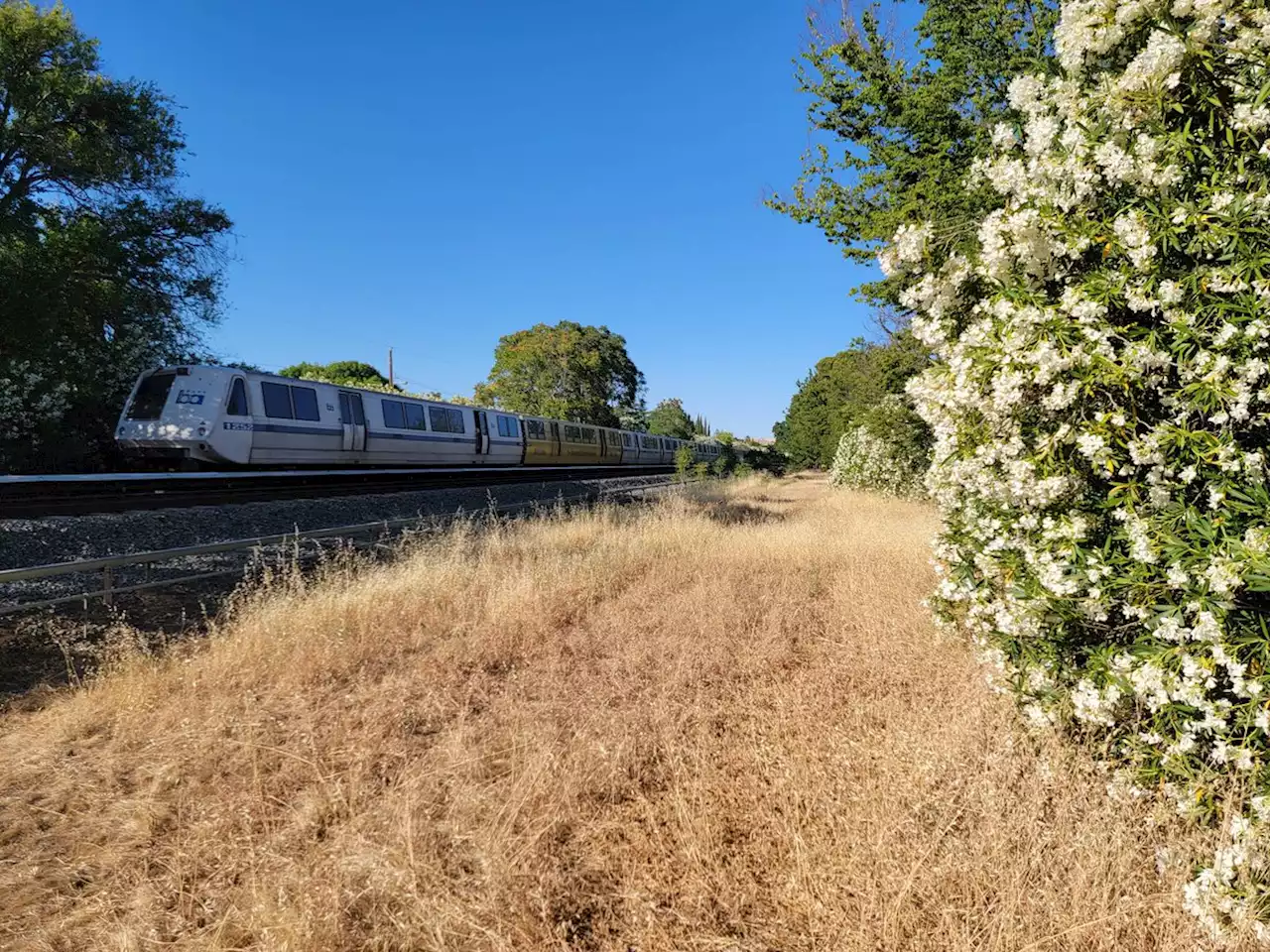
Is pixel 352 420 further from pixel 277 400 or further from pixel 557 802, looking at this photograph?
pixel 557 802

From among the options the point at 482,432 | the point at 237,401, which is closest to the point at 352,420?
the point at 237,401

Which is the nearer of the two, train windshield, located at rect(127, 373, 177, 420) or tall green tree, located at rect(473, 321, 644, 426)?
train windshield, located at rect(127, 373, 177, 420)

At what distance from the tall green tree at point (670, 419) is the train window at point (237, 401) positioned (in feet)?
191

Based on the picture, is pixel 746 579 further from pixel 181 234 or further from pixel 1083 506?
pixel 181 234

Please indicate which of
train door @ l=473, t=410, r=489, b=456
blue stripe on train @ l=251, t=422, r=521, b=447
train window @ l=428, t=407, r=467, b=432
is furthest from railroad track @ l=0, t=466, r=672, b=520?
train door @ l=473, t=410, r=489, b=456

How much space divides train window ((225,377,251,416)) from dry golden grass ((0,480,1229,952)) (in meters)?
9.15

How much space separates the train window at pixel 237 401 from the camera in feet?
39.8

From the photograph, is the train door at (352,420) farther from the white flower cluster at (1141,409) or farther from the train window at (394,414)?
the white flower cluster at (1141,409)

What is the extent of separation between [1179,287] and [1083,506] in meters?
0.94

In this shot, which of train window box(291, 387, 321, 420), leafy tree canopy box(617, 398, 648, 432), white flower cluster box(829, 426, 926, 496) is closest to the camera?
train window box(291, 387, 321, 420)

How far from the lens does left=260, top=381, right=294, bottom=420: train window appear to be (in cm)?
1278

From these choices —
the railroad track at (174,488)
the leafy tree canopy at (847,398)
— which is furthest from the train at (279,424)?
the leafy tree canopy at (847,398)

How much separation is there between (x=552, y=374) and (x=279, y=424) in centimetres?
2920

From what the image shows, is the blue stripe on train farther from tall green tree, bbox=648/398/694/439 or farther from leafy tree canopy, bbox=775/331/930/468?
tall green tree, bbox=648/398/694/439
